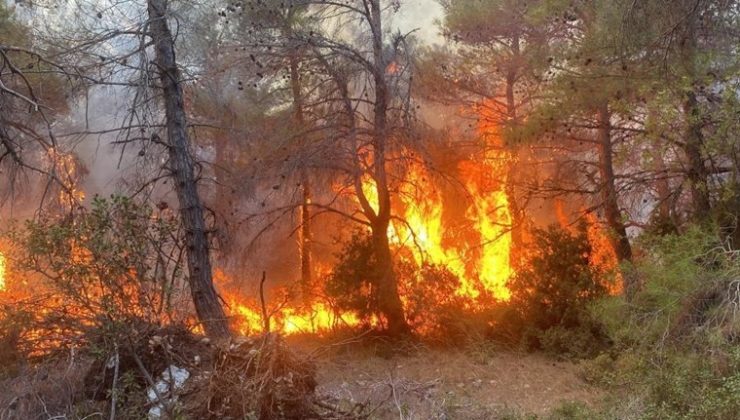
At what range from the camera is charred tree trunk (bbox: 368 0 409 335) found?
13.0m

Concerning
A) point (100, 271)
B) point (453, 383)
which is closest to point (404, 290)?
point (453, 383)

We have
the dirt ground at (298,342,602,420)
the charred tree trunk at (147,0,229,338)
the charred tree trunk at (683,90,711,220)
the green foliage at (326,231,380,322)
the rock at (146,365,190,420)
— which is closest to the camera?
the rock at (146,365,190,420)

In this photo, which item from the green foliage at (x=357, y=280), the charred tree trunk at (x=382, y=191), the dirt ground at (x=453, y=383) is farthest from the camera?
the green foliage at (x=357, y=280)

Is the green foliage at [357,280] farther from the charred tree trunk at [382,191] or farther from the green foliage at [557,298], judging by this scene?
the green foliage at [557,298]

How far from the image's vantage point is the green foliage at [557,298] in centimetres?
1328

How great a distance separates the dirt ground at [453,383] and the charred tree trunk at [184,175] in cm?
231

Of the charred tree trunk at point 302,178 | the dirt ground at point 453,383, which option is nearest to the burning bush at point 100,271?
the dirt ground at point 453,383

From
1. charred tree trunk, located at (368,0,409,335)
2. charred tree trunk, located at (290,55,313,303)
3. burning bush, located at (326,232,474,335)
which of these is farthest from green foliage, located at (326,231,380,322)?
charred tree trunk, located at (290,55,313,303)

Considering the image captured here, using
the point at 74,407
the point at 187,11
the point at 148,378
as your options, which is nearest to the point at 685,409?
the point at 148,378

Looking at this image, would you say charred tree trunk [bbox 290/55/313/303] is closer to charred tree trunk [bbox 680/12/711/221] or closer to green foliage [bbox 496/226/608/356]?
green foliage [bbox 496/226/608/356]

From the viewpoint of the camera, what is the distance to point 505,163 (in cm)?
1675

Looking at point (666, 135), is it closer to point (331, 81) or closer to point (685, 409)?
point (685, 409)

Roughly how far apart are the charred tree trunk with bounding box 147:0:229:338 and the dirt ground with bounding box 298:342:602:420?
7.58 ft

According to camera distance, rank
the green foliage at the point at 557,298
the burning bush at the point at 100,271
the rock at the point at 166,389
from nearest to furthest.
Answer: the burning bush at the point at 100,271 < the rock at the point at 166,389 < the green foliage at the point at 557,298
